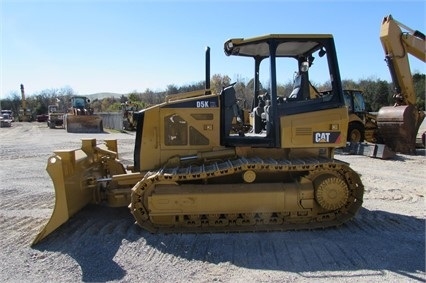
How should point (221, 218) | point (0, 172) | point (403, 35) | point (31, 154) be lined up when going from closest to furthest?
point (221, 218) < point (0, 172) < point (403, 35) < point (31, 154)

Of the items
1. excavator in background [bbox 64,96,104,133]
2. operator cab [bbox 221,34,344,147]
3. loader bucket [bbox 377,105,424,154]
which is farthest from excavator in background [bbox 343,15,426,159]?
excavator in background [bbox 64,96,104,133]

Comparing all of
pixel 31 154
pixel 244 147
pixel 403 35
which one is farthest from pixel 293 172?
pixel 31 154

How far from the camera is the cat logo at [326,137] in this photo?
552 centimetres

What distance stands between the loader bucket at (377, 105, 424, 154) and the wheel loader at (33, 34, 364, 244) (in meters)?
10.0

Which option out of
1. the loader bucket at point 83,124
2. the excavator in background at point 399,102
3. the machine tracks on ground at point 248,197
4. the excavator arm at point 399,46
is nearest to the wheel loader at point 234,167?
the machine tracks on ground at point 248,197

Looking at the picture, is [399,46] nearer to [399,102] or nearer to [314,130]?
[399,102]

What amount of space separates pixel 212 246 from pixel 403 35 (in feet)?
41.1

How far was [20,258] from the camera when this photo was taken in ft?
14.9

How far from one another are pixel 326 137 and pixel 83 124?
1114 inches

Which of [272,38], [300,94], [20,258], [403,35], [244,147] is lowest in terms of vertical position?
[20,258]

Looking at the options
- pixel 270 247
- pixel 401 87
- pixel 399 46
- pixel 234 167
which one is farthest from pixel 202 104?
pixel 401 87

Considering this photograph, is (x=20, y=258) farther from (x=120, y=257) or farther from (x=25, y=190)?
(x=25, y=190)

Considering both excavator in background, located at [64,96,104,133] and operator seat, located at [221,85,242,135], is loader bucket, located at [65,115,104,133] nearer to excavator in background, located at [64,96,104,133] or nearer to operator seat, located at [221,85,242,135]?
excavator in background, located at [64,96,104,133]

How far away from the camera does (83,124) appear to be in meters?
30.9
